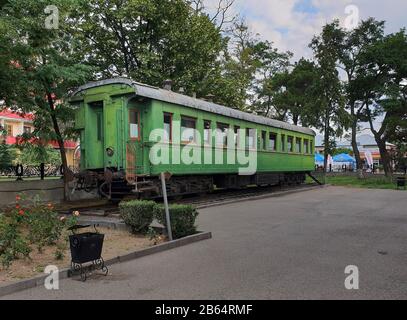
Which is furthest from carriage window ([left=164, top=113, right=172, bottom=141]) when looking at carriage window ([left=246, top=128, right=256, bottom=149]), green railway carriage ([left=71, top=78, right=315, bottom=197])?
carriage window ([left=246, top=128, right=256, bottom=149])

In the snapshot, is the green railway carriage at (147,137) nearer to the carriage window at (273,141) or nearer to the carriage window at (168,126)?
the carriage window at (168,126)

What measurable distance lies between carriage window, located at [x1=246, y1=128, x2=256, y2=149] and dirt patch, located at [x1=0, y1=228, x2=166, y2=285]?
1096cm

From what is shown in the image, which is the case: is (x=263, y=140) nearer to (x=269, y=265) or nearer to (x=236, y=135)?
(x=236, y=135)

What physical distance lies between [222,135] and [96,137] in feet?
17.4

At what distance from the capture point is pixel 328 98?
33.9 meters

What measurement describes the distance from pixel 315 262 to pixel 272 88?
40932 mm


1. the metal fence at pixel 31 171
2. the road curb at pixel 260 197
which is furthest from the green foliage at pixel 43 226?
the metal fence at pixel 31 171

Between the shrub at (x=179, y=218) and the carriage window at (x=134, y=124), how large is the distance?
5162 millimetres

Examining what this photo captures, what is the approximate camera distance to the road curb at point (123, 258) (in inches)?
231

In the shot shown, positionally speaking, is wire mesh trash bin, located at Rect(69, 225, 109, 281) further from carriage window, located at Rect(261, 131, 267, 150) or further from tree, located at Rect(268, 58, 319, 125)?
tree, located at Rect(268, 58, 319, 125)

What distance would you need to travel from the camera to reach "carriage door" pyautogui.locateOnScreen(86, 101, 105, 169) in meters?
14.8

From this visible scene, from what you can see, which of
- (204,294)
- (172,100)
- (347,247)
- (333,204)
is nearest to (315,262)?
(347,247)

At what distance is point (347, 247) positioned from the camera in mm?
8750
